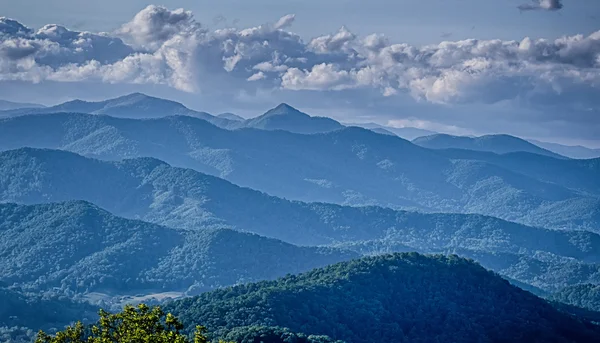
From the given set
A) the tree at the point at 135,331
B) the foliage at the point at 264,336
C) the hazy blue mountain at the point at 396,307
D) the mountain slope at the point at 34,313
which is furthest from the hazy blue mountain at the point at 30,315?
the tree at the point at 135,331

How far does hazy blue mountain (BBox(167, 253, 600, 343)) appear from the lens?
129000 millimetres

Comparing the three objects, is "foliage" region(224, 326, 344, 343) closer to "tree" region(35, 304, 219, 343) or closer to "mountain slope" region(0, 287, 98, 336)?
"tree" region(35, 304, 219, 343)

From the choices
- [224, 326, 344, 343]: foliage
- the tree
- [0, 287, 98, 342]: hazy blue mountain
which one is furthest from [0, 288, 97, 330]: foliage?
the tree

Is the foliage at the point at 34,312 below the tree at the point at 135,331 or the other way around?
below

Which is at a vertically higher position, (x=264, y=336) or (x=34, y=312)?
(x=264, y=336)

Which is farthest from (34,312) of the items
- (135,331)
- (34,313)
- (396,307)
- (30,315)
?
(135,331)

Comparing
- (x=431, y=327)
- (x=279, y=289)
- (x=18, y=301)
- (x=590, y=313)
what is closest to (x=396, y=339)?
(x=431, y=327)

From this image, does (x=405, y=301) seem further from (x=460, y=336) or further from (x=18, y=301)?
(x=18, y=301)

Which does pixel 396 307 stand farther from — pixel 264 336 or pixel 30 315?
pixel 30 315

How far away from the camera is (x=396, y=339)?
13038 centimetres

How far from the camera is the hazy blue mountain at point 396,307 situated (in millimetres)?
129000

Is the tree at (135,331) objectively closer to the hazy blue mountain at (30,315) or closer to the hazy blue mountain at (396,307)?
the hazy blue mountain at (396,307)

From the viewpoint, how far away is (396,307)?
465ft

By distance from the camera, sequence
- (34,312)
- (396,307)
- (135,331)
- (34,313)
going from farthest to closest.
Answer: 1. (34,312)
2. (34,313)
3. (396,307)
4. (135,331)
